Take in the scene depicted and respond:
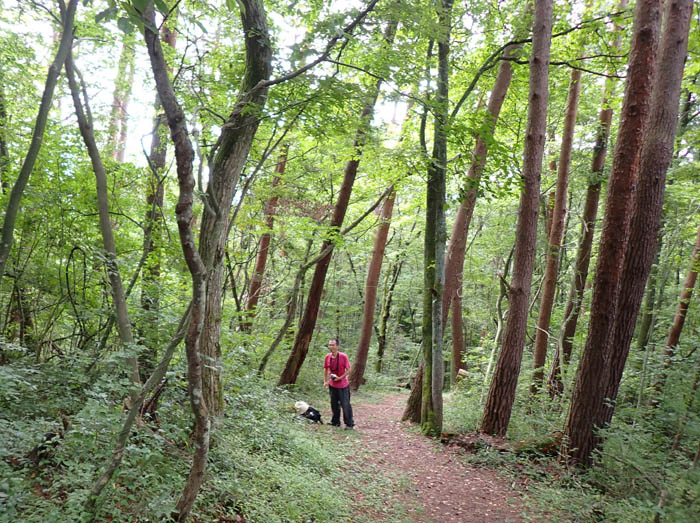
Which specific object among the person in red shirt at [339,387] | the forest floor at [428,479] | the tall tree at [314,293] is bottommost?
the forest floor at [428,479]

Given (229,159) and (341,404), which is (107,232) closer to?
(229,159)

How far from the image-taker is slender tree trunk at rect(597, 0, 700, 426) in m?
5.93

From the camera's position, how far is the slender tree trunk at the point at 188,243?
2678mm

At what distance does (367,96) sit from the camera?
4629 mm

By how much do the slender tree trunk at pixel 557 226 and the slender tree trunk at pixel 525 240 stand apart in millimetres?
3346

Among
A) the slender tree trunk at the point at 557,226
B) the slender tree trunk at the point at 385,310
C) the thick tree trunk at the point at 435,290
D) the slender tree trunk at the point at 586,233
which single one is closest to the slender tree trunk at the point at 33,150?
the thick tree trunk at the point at 435,290

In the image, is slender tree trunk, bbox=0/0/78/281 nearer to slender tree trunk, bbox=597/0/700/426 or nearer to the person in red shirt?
the person in red shirt

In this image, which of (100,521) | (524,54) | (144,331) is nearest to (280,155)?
(524,54)

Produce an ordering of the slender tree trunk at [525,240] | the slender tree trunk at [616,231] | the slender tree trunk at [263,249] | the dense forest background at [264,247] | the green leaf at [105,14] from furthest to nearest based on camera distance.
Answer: the slender tree trunk at [263,249] < the slender tree trunk at [525,240] < the slender tree trunk at [616,231] < the dense forest background at [264,247] < the green leaf at [105,14]

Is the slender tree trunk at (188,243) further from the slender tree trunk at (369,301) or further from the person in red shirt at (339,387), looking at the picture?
the slender tree trunk at (369,301)

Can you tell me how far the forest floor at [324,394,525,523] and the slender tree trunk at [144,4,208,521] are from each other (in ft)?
7.41

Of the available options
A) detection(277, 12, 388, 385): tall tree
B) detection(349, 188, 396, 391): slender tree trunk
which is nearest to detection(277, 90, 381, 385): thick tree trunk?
detection(277, 12, 388, 385): tall tree

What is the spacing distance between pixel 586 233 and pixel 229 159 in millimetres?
9337

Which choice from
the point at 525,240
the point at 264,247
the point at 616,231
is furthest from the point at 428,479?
the point at 264,247
